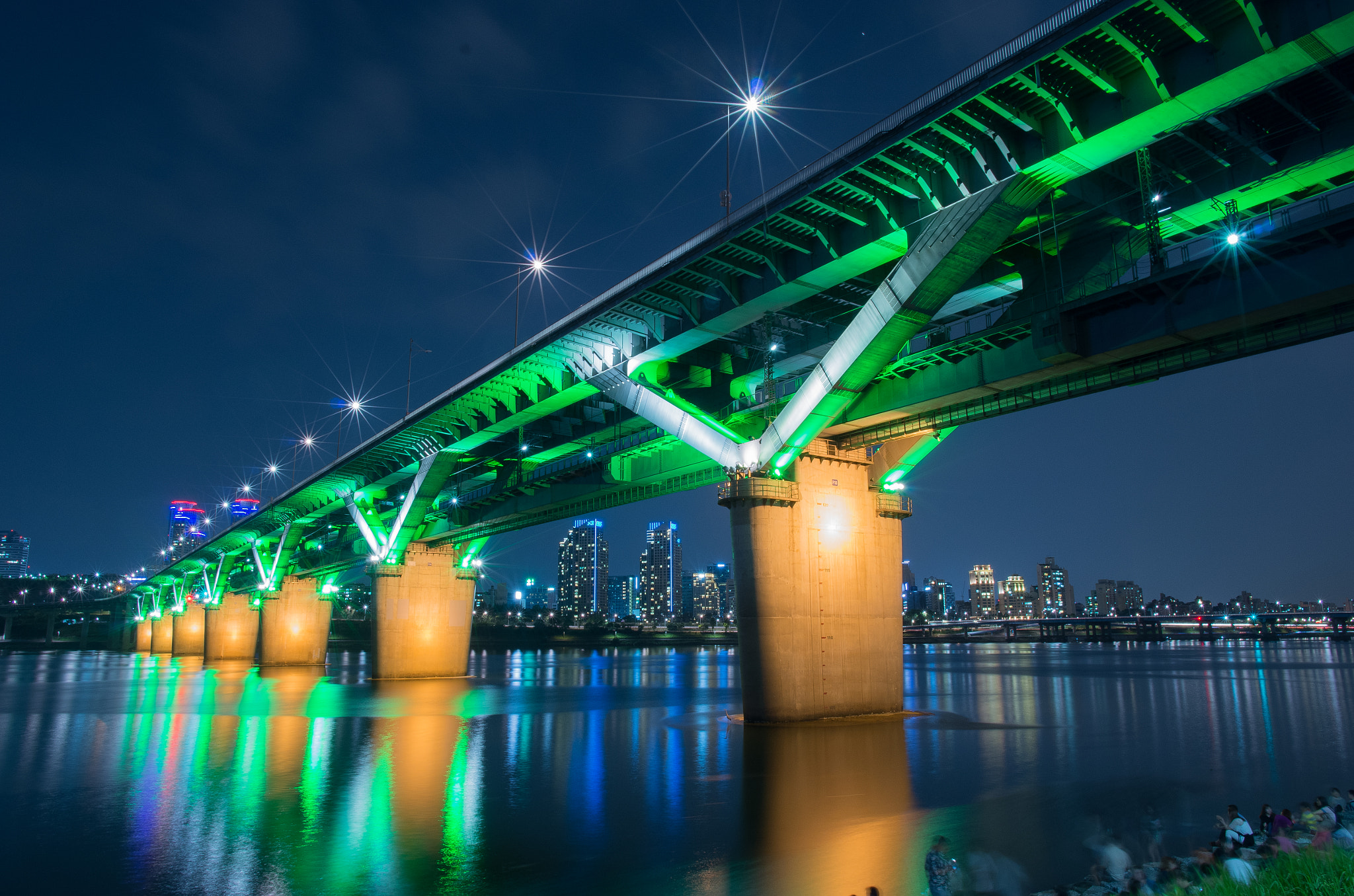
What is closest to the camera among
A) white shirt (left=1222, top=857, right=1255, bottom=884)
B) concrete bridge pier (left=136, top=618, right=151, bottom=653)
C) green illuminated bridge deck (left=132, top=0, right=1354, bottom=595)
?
white shirt (left=1222, top=857, right=1255, bottom=884)

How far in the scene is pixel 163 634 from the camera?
136 metres

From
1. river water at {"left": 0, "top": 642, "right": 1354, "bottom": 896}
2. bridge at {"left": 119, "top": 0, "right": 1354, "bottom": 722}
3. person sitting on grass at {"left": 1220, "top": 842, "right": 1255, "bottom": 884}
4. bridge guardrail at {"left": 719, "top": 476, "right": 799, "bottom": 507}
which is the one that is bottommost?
river water at {"left": 0, "top": 642, "right": 1354, "bottom": 896}

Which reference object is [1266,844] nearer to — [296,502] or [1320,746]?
[1320,746]

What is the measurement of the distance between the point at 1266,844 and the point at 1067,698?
3835 centimetres

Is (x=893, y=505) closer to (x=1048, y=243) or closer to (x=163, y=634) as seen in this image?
(x=1048, y=243)

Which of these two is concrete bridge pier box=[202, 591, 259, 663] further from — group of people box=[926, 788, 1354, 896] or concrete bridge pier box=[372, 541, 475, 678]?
group of people box=[926, 788, 1354, 896]

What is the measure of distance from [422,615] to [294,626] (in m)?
35.8

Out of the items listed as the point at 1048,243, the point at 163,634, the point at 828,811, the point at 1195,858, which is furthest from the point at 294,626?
the point at 1195,858

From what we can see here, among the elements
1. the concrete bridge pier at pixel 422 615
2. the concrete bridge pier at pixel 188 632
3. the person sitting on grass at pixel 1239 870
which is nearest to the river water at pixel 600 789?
the person sitting on grass at pixel 1239 870

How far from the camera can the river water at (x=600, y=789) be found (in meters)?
13.0

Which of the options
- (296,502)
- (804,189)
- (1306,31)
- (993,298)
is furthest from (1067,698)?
(296,502)

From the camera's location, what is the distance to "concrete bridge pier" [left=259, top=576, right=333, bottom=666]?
8362 cm

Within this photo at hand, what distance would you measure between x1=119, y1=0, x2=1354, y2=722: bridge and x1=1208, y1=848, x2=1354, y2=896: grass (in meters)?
11.1

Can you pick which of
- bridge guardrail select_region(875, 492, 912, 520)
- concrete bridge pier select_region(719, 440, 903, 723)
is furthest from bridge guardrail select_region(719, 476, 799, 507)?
bridge guardrail select_region(875, 492, 912, 520)
